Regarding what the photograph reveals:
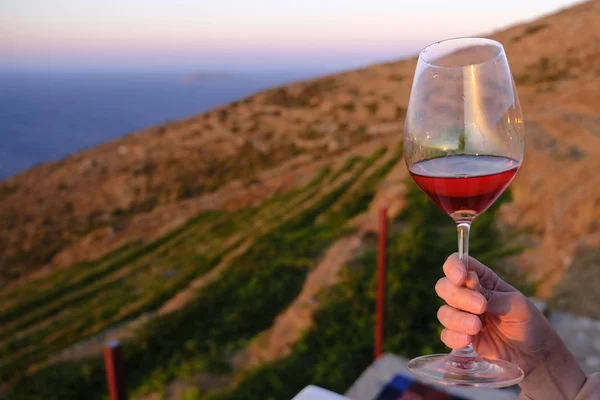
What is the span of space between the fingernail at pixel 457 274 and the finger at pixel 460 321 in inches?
2.5

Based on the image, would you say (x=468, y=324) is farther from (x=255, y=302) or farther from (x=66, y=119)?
(x=66, y=119)

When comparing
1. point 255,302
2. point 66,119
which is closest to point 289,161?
point 255,302

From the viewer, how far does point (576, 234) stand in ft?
18.7

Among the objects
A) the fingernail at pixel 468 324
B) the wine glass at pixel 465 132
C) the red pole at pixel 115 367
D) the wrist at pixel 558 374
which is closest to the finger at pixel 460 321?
the fingernail at pixel 468 324

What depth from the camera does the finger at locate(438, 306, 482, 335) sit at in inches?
39.9

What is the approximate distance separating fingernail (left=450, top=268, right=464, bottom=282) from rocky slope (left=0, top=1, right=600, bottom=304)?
15.8 ft

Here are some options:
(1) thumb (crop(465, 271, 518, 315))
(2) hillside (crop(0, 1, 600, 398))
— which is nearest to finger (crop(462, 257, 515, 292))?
(1) thumb (crop(465, 271, 518, 315))

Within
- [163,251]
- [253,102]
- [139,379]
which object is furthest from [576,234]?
[253,102]

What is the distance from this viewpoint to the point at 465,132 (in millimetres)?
1064

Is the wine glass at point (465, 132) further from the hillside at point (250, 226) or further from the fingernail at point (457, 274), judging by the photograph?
the hillside at point (250, 226)

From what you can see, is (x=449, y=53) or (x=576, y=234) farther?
(x=576, y=234)

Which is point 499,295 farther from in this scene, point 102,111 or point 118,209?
point 102,111

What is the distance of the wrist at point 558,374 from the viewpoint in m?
1.20

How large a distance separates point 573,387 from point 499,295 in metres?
0.29
